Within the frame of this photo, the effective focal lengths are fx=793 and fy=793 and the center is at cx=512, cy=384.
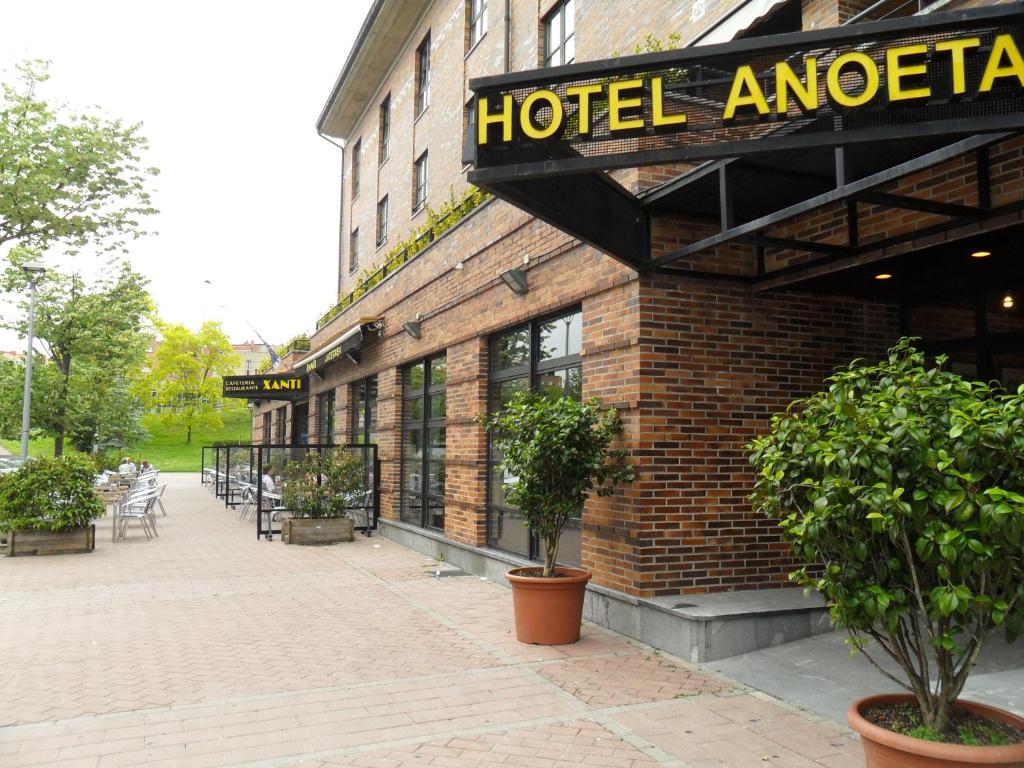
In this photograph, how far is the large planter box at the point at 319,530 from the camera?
44.1 ft

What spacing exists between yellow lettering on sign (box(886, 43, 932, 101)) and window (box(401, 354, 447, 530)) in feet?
26.9

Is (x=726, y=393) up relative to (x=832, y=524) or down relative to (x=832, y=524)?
up

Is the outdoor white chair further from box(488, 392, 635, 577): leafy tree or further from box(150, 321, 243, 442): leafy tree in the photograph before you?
box(150, 321, 243, 442): leafy tree

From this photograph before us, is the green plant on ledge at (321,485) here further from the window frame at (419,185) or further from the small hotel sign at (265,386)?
the small hotel sign at (265,386)

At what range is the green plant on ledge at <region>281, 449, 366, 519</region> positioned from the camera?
1377 cm

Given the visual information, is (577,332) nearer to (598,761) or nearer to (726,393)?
(726,393)

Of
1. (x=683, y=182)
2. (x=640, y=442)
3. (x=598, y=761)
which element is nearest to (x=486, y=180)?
(x=683, y=182)

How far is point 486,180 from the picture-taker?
524 centimetres

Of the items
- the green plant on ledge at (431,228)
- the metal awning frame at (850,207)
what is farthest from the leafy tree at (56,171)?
the metal awning frame at (850,207)

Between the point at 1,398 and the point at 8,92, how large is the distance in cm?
1488

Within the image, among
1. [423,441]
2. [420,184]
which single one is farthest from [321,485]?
[420,184]

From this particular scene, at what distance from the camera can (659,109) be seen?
4.99 meters

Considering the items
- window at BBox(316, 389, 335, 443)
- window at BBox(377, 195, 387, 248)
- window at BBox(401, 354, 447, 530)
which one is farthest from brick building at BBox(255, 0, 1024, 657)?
window at BBox(316, 389, 335, 443)

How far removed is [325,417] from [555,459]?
15100 mm
